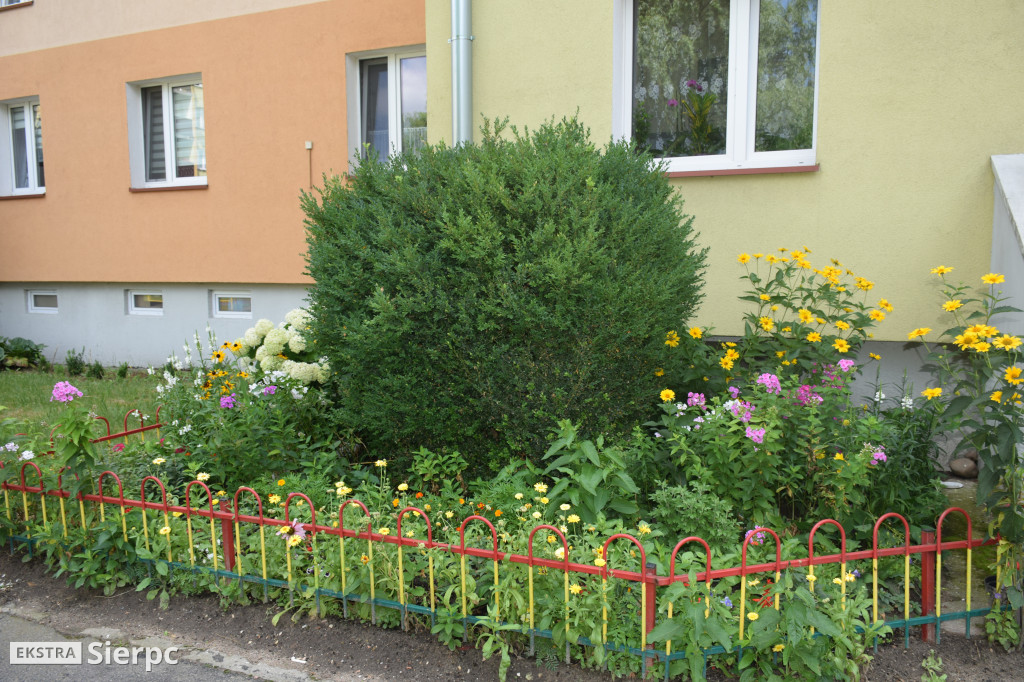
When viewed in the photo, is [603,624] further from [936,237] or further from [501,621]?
[936,237]

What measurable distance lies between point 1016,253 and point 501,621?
2905 mm

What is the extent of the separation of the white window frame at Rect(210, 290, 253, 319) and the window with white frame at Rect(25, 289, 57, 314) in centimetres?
274

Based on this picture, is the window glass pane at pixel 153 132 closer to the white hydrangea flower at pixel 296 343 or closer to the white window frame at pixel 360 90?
the white window frame at pixel 360 90

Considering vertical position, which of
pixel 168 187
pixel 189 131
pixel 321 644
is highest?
pixel 189 131

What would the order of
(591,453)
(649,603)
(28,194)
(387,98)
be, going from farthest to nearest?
1. (28,194)
2. (387,98)
3. (591,453)
4. (649,603)

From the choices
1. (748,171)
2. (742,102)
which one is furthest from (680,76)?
(748,171)

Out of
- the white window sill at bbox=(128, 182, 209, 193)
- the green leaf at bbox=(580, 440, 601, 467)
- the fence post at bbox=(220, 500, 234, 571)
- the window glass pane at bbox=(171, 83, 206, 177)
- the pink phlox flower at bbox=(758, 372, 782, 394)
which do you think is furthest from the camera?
the window glass pane at bbox=(171, 83, 206, 177)

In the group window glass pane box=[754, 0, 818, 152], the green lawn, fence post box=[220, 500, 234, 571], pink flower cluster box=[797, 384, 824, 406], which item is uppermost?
window glass pane box=[754, 0, 818, 152]

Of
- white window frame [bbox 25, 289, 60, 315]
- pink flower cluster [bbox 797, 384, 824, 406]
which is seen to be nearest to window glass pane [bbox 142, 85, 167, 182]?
white window frame [bbox 25, 289, 60, 315]

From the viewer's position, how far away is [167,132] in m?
8.71

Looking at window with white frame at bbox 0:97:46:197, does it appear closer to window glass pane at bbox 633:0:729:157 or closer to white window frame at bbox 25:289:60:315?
white window frame at bbox 25:289:60:315

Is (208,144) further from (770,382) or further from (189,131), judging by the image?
(770,382)

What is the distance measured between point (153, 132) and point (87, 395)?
Answer: 3.50 meters

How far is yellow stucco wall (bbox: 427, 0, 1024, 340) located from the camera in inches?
165
